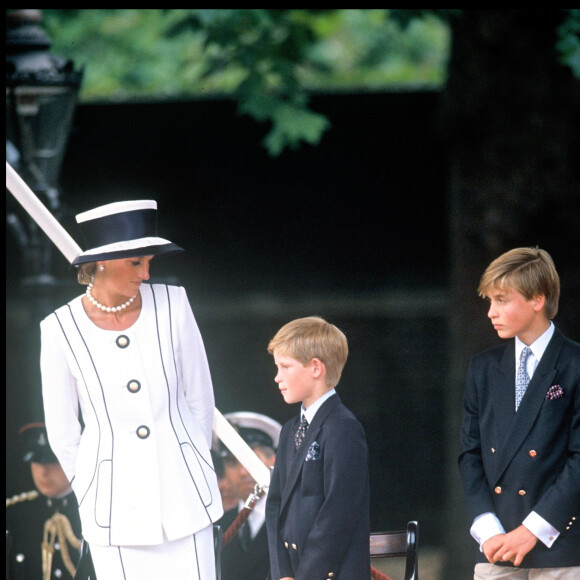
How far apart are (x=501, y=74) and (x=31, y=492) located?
3.15m

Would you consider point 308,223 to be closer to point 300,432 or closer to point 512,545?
point 300,432

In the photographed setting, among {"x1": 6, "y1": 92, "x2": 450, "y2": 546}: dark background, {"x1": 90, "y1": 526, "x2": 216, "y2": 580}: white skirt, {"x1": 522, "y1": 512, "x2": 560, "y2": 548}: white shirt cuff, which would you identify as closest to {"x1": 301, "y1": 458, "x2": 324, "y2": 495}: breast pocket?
{"x1": 90, "y1": 526, "x2": 216, "y2": 580}: white skirt

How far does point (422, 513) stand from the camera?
7320mm

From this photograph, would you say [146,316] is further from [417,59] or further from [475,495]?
[417,59]

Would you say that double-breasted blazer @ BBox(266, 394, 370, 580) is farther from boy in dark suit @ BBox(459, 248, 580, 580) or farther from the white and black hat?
the white and black hat

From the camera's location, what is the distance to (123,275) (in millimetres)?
4148

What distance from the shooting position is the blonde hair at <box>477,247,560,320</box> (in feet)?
13.7

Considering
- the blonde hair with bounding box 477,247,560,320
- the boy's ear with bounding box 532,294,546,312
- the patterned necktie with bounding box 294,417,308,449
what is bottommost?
the patterned necktie with bounding box 294,417,308,449

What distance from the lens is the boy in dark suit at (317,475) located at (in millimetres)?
3980

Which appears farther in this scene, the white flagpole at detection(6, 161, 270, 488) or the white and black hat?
the white flagpole at detection(6, 161, 270, 488)

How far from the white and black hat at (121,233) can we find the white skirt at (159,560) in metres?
1.00

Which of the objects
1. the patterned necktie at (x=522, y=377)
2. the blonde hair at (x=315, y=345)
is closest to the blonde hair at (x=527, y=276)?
the patterned necktie at (x=522, y=377)

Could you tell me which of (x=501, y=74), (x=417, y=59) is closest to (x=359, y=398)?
(x=501, y=74)

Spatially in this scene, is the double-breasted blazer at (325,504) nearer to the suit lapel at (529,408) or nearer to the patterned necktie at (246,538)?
the suit lapel at (529,408)
